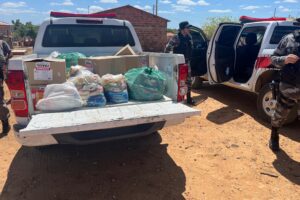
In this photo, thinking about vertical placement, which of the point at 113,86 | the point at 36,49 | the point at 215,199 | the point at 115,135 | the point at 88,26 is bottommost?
the point at 215,199

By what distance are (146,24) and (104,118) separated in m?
19.3

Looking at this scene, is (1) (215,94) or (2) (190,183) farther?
(1) (215,94)

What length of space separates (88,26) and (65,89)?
7.72 feet

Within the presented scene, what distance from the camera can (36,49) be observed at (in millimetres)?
4730

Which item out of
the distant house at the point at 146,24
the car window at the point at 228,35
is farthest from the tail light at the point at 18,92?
the distant house at the point at 146,24

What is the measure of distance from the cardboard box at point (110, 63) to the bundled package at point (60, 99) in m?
0.82

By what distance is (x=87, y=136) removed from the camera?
9.91 feet

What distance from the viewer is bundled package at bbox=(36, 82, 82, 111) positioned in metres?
2.97

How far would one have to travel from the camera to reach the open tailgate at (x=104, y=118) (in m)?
2.58

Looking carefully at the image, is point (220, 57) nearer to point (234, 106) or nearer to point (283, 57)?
point (234, 106)

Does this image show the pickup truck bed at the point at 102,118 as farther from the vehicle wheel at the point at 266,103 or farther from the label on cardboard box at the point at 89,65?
the vehicle wheel at the point at 266,103

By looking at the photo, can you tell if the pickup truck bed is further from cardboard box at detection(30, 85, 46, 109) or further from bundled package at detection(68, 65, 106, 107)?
cardboard box at detection(30, 85, 46, 109)

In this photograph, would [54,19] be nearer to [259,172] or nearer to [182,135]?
[182,135]

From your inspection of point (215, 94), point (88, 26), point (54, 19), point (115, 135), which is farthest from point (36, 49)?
point (215, 94)
